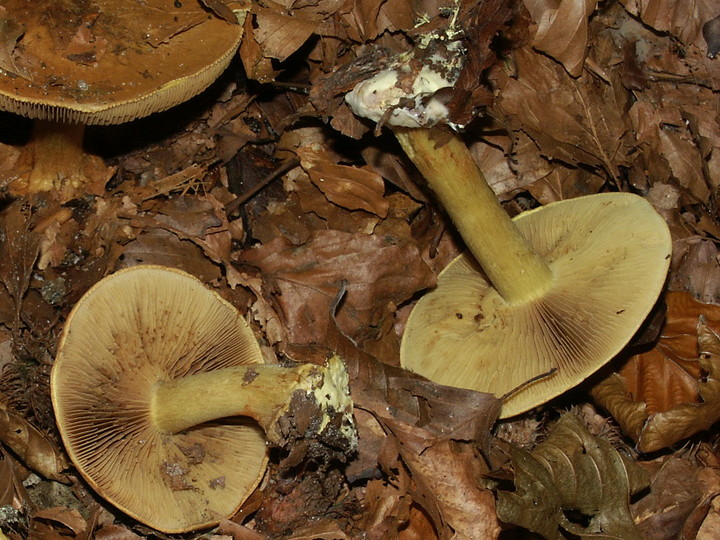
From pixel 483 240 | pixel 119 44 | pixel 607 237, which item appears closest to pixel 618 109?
pixel 607 237

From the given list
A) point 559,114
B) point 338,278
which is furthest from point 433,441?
point 559,114

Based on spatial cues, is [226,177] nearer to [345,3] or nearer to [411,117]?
[345,3]

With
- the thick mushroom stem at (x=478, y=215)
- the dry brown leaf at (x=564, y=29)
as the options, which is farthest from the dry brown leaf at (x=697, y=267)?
the dry brown leaf at (x=564, y=29)

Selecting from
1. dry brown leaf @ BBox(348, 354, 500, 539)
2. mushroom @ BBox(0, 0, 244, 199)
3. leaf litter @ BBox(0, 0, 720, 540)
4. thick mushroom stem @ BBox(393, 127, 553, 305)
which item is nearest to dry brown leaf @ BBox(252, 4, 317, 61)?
leaf litter @ BBox(0, 0, 720, 540)

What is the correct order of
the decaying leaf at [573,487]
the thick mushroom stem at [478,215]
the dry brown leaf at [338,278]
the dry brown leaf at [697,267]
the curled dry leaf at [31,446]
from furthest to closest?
the dry brown leaf at [697,267] → the dry brown leaf at [338,278] → the curled dry leaf at [31,446] → the decaying leaf at [573,487] → the thick mushroom stem at [478,215]

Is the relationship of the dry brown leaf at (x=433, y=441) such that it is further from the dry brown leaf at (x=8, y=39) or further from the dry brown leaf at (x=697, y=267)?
the dry brown leaf at (x=8, y=39)

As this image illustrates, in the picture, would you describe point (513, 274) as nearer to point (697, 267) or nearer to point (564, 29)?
point (697, 267)
